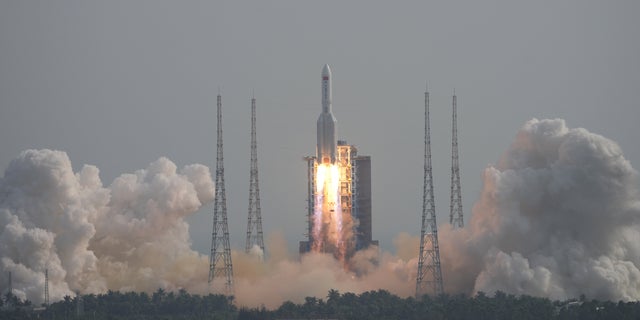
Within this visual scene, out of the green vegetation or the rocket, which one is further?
the rocket

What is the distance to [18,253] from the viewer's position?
158m

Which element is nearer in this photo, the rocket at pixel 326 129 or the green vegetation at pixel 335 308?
the green vegetation at pixel 335 308

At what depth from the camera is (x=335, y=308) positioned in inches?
6058

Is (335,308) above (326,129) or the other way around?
the other way around

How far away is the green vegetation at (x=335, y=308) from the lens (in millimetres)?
148500

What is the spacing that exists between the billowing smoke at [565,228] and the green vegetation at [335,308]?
194cm

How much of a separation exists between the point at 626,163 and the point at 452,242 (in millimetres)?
12396

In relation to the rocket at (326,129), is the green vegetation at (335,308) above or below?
below

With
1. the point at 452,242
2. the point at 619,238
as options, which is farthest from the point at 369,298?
the point at 619,238

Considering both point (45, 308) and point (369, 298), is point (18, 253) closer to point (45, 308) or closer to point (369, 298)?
point (45, 308)

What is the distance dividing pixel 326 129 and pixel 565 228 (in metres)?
Answer: 16.8

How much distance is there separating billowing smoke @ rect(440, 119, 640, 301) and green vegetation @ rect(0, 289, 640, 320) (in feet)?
6.38

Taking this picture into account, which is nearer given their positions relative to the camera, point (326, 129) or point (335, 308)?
point (335, 308)

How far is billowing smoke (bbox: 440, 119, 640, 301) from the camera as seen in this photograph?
15388 centimetres
